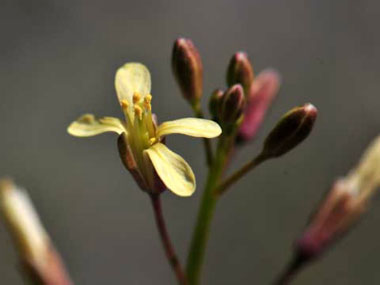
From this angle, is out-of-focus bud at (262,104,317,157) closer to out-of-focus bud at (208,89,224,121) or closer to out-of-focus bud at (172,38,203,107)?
out-of-focus bud at (208,89,224,121)

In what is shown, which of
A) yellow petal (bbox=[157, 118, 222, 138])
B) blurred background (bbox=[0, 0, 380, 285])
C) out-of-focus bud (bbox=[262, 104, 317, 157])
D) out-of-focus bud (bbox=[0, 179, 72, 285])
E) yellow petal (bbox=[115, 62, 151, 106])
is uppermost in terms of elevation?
yellow petal (bbox=[115, 62, 151, 106])

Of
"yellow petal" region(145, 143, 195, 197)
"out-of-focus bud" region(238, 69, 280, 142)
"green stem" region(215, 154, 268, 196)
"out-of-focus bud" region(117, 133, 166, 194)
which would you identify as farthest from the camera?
"out-of-focus bud" region(238, 69, 280, 142)

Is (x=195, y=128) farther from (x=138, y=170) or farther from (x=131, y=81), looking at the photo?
(x=131, y=81)

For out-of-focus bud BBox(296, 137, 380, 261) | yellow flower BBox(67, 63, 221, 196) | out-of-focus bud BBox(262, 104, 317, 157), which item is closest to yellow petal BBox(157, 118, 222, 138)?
yellow flower BBox(67, 63, 221, 196)

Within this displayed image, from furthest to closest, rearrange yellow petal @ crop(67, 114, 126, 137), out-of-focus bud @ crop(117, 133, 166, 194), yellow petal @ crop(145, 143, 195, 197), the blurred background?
the blurred background, yellow petal @ crop(67, 114, 126, 137), out-of-focus bud @ crop(117, 133, 166, 194), yellow petal @ crop(145, 143, 195, 197)

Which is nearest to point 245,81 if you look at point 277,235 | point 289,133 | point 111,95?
point 289,133

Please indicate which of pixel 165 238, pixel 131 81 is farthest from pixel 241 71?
pixel 165 238

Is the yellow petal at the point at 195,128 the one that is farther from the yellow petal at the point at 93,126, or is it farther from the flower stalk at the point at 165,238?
the flower stalk at the point at 165,238
